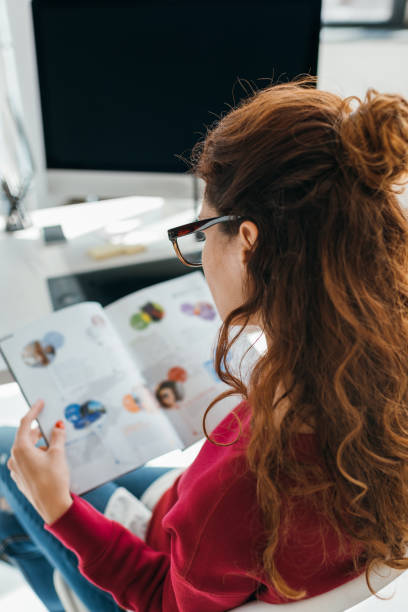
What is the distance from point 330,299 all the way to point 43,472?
47 centimetres

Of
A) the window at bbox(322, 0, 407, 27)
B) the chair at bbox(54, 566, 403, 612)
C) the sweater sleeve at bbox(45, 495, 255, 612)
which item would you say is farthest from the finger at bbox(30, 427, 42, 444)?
the window at bbox(322, 0, 407, 27)

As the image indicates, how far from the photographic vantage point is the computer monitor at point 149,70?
1013mm

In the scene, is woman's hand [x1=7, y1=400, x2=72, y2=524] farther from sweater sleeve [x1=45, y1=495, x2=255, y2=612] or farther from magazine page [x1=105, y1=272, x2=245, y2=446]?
magazine page [x1=105, y1=272, x2=245, y2=446]

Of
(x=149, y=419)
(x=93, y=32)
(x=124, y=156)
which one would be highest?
(x=93, y=32)

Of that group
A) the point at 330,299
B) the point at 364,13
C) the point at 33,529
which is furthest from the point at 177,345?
the point at 364,13

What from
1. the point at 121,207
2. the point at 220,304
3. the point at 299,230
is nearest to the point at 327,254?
the point at 299,230

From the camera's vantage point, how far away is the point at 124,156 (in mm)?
1191

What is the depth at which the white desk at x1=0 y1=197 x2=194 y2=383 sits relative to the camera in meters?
0.95

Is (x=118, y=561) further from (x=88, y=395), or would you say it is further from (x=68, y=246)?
(x=68, y=246)

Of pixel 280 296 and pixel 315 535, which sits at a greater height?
pixel 280 296

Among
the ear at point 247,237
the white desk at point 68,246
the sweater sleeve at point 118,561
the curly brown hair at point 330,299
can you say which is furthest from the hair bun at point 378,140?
the white desk at point 68,246

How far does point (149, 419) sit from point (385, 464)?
1.33 ft

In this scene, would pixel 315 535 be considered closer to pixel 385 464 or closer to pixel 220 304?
pixel 385 464

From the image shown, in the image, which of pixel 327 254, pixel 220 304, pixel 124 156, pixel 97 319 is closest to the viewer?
pixel 327 254
